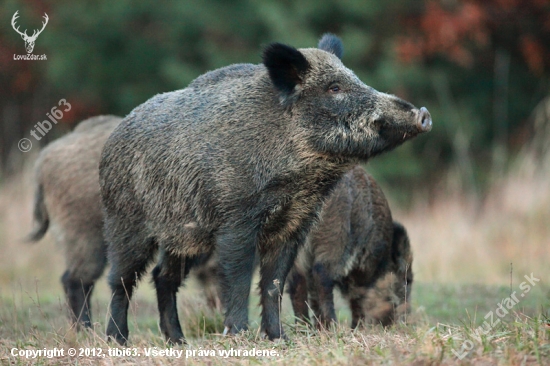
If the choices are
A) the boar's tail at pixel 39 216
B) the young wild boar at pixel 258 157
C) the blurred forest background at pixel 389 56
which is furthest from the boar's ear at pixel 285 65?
the blurred forest background at pixel 389 56

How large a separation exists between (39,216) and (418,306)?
12.3 ft

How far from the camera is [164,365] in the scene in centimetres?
429

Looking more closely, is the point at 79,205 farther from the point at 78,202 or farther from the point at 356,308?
the point at 356,308

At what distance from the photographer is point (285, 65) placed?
5.10 metres

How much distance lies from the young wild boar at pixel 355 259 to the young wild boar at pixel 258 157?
70 centimetres

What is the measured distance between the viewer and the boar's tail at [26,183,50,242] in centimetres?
764

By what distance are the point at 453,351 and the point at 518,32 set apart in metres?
13.6

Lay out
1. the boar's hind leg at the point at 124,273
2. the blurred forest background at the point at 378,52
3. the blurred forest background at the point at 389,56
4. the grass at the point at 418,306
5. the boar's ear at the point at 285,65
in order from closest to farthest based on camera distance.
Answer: the grass at the point at 418,306 < the boar's ear at the point at 285,65 < the boar's hind leg at the point at 124,273 < the blurred forest background at the point at 389,56 < the blurred forest background at the point at 378,52

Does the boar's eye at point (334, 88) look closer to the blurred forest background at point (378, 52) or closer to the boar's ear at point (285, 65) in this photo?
the boar's ear at point (285, 65)

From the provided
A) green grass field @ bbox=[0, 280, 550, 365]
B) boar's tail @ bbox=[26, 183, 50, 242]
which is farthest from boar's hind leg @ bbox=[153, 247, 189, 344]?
boar's tail @ bbox=[26, 183, 50, 242]

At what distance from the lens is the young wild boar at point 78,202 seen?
23.2ft

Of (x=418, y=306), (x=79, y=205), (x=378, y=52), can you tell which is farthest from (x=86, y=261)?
(x=378, y=52)

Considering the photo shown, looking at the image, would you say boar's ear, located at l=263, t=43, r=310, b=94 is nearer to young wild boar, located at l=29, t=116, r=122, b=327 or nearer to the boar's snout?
the boar's snout

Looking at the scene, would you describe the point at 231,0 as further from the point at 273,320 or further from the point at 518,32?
the point at 273,320
